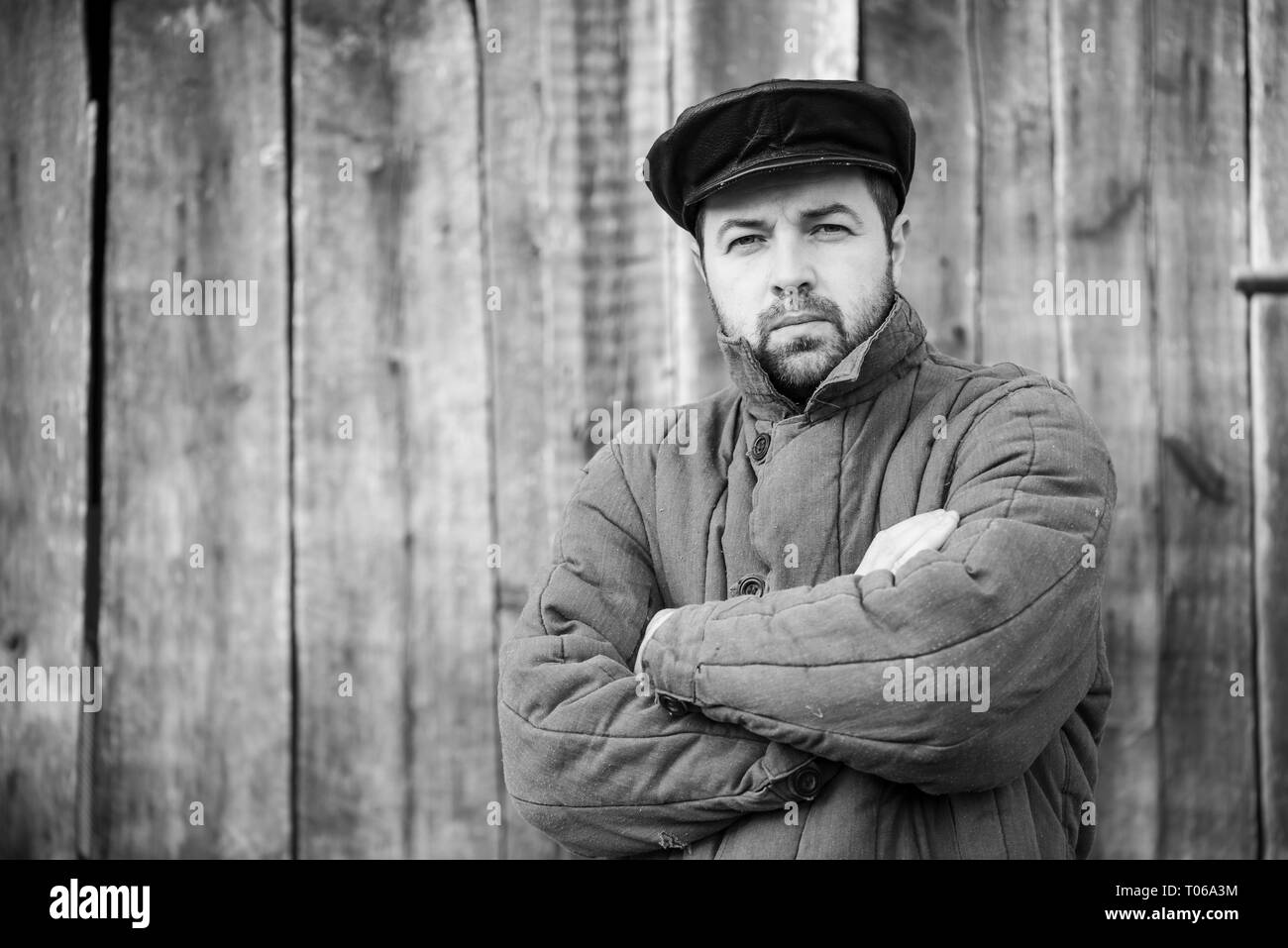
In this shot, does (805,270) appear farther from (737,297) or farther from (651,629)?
(651,629)

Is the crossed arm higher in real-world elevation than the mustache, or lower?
lower

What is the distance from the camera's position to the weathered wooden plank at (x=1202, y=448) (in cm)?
235

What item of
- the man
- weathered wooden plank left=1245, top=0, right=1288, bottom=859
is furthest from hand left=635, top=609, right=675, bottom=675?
weathered wooden plank left=1245, top=0, right=1288, bottom=859

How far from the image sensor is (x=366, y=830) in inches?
95.1

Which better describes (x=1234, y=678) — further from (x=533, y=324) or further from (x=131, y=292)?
(x=131, y=292)

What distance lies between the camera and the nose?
62.7 inches

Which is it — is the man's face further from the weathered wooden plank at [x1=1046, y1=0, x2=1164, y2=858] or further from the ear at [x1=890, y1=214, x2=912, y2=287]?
the weathered wooden plank at [x1=1046, y1=0, x2=1164, y2=858]

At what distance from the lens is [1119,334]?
7.70ft

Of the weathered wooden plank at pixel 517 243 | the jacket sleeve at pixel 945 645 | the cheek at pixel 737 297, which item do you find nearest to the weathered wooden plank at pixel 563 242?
the weathered wooden plank at pixel 517 243

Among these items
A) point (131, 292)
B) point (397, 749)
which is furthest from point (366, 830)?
point (131, 292)

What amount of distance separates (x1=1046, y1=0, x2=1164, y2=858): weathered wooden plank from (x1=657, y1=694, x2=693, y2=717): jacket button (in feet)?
3.96

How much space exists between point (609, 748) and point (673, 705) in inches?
3.8

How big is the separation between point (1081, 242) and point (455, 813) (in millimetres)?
1721
